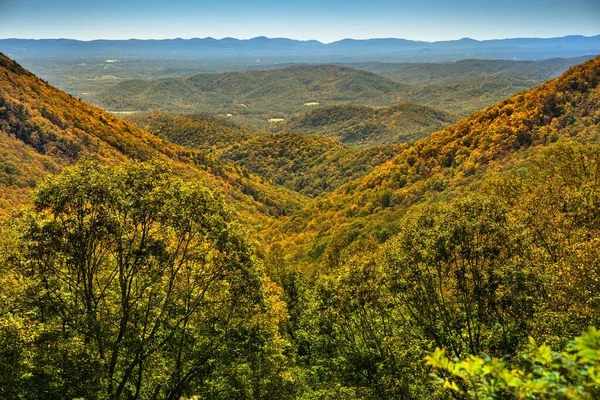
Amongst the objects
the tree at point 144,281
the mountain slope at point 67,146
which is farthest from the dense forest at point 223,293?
the mountain slope at point 67,146

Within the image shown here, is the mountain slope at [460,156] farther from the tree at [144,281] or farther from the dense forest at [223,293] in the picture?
the tree at [144,281]

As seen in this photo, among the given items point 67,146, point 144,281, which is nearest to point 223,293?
point 144,281

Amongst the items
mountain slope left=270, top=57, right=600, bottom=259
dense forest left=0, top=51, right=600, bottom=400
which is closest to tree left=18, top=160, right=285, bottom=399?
dense forest left=0, top=51, right=600, bottom=400

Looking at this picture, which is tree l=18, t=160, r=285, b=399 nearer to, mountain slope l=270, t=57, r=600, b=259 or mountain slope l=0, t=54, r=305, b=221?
mountain slope l=270, t=57, r=600, b=259

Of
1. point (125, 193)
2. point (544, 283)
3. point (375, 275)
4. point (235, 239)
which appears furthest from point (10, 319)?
point (544, 283)

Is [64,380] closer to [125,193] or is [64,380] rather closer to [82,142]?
[125,193]

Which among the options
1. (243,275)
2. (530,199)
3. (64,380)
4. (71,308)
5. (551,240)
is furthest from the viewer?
(530,199)
